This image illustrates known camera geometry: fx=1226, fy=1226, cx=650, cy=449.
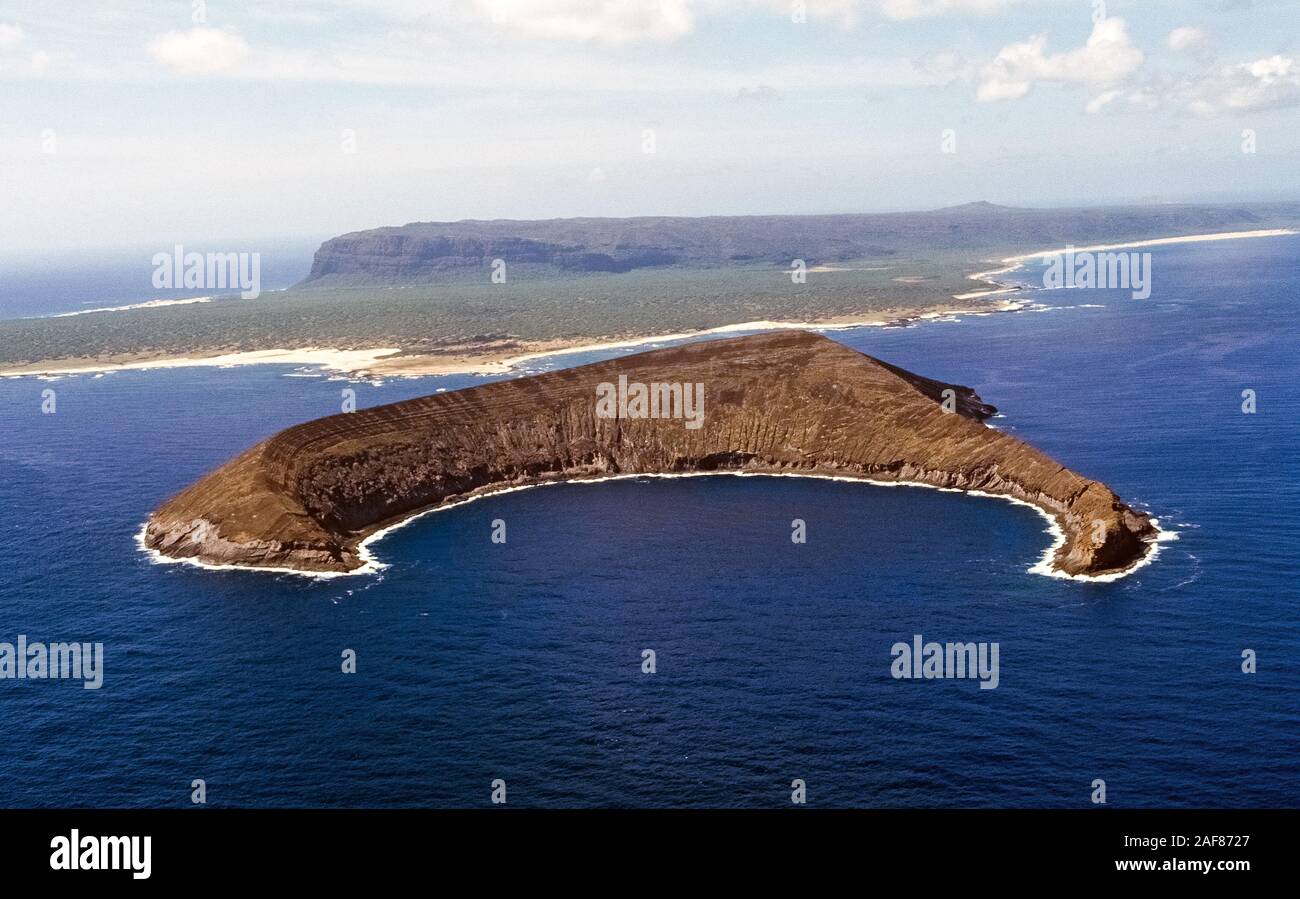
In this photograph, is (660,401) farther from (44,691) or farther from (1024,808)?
(1024,808)

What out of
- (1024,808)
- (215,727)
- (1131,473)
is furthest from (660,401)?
Result: (1024,808)

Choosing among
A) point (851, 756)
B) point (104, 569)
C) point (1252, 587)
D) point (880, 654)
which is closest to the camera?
point (851, 756)

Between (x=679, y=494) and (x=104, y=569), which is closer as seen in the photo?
(x=104, y=569)

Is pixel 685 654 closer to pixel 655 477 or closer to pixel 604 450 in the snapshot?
pixel 655 477

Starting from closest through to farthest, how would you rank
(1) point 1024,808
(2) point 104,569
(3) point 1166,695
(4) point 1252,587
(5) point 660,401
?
(1) point 1024,808 → (3) point 1166,695 → (4) point 1252,587 → (2) point 104,569 → (5) point 660,401

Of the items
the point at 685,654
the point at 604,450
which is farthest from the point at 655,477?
the point at 685,654

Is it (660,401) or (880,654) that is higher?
(660,401)

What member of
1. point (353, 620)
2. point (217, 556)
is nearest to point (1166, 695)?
point (353, 620)
